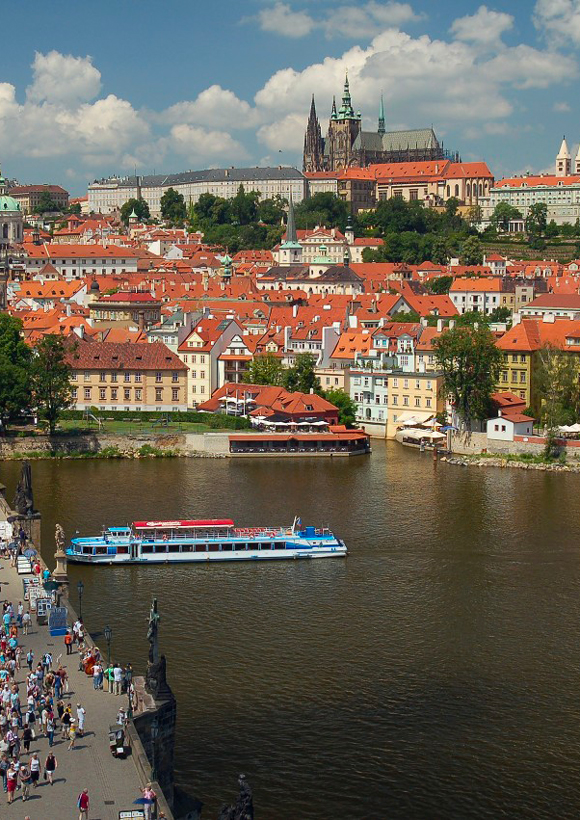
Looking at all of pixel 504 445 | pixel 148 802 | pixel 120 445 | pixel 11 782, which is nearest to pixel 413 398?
pixel 504 445

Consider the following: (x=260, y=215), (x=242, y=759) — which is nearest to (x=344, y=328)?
(x=242, y=759)

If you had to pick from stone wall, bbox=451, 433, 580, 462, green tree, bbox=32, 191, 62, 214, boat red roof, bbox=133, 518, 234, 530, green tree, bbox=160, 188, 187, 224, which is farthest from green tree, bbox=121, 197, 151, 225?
boat red roof, bbox=133, 518, 234, 530

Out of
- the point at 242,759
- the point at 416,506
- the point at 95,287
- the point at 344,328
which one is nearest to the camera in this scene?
the point at 242,759

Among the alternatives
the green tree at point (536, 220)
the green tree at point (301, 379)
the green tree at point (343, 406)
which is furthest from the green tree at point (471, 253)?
the green tree at point (343, 406)

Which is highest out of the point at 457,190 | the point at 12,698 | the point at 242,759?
the point at 457,190

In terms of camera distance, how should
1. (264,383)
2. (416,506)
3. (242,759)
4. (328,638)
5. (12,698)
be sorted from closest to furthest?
(12,698) < (242,759) < (328,638) < (416,506) < (264,383)

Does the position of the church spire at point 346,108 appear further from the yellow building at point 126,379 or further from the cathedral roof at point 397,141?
the yellow building at point 126,379

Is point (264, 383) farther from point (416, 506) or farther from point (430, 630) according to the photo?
point (430, 630)
